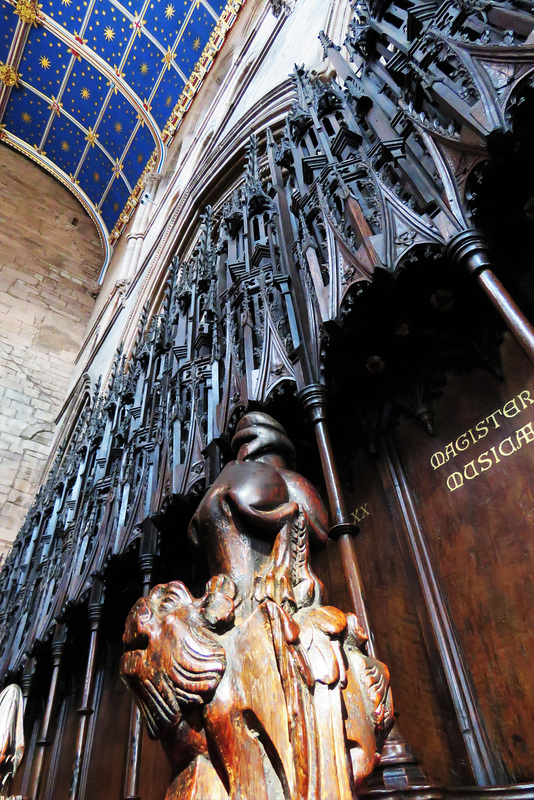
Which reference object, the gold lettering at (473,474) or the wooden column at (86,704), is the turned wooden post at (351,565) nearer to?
the gold lettering at (473,474)

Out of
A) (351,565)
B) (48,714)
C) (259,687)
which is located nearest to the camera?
(259,687)

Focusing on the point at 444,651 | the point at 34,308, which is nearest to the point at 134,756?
the point at 444,651

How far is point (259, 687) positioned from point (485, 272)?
1.34 metres

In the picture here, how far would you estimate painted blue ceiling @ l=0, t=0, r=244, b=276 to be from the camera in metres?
12.0

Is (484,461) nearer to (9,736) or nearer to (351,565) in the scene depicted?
(351,565)

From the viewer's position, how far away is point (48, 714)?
10.9 feet

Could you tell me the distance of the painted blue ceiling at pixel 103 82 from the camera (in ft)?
39.3

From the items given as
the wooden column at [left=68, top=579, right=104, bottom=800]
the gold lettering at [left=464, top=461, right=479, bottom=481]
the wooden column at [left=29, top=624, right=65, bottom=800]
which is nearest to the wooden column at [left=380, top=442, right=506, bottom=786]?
the gold lettering at [left=464, top=461, right=479, bottom=481]

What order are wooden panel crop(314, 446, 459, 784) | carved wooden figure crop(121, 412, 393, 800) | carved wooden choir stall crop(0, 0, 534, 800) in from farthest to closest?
wooden panel crop(314, 446, 459, 784)
carved wooden choir stall crop(0, 0, 534, 800)
carved wooden figure crop(121, 412, 393, 800)

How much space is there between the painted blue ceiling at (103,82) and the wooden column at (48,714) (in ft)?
37.4

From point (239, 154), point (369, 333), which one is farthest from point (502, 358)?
point (239, 154)

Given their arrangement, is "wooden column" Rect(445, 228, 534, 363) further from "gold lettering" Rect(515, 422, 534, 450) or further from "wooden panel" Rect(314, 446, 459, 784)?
"wooden panel" Rect(314, 446, 459, 784)

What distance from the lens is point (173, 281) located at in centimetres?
546

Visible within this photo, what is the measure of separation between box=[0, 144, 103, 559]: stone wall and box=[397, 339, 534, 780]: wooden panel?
357 inches
